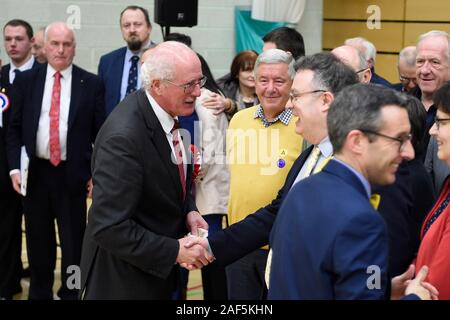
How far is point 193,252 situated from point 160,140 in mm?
417

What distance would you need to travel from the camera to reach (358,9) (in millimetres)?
9000

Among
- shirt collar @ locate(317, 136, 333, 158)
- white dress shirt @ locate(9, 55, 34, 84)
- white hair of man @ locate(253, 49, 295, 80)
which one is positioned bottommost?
white dress shirt @ locate(9, 55, 34, 84)

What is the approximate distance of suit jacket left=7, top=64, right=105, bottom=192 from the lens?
16.3 ft

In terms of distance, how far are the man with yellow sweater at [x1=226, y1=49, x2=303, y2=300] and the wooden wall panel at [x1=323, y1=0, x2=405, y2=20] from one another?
5.13 m

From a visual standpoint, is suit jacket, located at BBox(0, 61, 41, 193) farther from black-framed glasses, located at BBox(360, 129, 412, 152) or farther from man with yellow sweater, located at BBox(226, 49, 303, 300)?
black-framed glasses, located at BBox(360, 129, 412, 152)

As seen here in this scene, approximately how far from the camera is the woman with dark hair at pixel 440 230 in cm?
253

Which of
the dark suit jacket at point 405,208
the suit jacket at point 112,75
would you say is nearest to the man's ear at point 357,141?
the dark suit jacket at point 405,208

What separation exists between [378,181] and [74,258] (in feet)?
11.1

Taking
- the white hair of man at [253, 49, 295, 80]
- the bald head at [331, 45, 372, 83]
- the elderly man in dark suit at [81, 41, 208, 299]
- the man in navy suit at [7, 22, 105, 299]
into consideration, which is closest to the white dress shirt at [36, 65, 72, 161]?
the man in navy suit at [7, 22, 105, 299]

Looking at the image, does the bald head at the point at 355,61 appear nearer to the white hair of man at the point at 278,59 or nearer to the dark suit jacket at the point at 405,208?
the white hair of man at the point at 278,59

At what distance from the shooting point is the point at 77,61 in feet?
27.6

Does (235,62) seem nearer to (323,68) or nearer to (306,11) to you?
(323,68)

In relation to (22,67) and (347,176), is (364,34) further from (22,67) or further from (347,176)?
(347,176)

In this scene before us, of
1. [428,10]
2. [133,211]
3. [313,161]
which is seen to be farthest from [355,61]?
[428,10]
